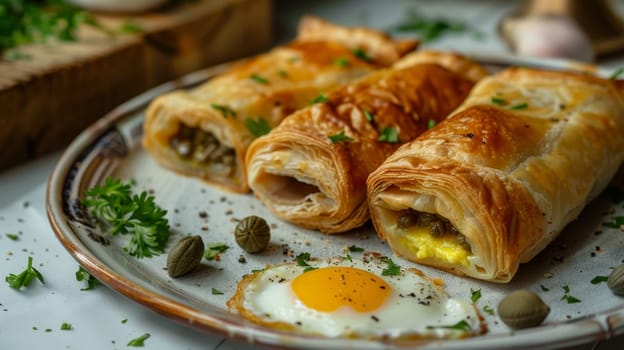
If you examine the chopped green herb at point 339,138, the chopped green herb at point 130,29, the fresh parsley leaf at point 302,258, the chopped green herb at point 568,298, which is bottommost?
the fresh parsley leaf at point 302,258

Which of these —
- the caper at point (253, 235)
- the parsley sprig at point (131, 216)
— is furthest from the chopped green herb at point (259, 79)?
the caper at point (253, 235)

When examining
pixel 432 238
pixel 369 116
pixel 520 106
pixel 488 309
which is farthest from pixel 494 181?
pixel 369 116

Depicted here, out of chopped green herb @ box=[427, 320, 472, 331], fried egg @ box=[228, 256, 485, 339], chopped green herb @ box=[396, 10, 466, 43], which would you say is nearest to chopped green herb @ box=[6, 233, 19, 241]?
fried egg @ box=[228, 256, 485, 339]

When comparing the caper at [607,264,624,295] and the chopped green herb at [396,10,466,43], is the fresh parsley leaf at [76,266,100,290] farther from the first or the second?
the chopped green herb at [396,10,466,43]

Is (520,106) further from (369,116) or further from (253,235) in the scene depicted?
(253,235)

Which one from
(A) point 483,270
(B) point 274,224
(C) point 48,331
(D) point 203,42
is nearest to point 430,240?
(A) point 483,270

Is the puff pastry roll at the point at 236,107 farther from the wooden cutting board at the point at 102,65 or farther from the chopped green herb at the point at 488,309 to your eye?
the chopped green herb at the point at 488,309
